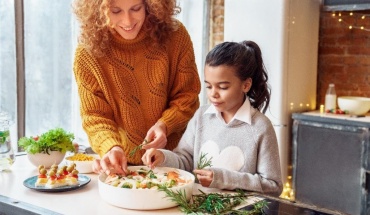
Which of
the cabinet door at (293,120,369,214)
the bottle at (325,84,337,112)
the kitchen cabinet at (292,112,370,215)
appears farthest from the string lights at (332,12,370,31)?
the cabinet door at (293,120,369,214)

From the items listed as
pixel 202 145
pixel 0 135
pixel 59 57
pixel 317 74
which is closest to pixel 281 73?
pixel 317 74

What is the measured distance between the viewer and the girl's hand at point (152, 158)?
1.60m

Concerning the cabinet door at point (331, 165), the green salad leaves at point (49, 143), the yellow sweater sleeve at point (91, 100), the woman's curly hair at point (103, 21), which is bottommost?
the cabinet door at point (331, 165)

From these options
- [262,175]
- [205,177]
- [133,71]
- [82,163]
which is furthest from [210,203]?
[133,71]

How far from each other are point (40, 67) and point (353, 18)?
2230 millimetres

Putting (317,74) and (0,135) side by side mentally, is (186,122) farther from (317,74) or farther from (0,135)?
(317,74)

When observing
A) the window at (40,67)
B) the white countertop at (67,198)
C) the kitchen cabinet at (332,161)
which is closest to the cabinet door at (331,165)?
the kitchen cabinet at (332,161)

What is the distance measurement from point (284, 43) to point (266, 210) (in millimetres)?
2203

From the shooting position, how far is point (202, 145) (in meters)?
1.80

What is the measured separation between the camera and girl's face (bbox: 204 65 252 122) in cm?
Answer: 172

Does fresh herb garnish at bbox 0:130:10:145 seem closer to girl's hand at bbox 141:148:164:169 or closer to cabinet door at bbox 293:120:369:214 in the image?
girl's hand at bbox 141:148:164:169

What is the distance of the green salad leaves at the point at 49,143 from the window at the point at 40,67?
128 centimetres

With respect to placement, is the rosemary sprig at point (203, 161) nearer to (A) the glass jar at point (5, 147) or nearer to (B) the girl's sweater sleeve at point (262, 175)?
(B) the girl's sweater sleeve at point (262, 175)

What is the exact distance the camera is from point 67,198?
144 centimetres
